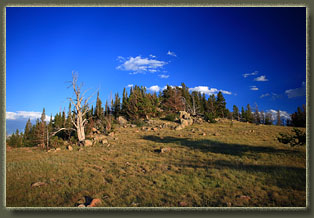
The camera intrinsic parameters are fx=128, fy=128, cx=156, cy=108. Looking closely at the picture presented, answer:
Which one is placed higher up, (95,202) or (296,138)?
(296,138)

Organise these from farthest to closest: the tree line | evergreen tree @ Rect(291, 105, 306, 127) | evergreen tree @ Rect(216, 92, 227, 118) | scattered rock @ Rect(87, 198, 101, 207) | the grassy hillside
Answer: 1. evergreen tree @ Rect(216, 92, 227, 118)
2. the tree line
3. evergreen tree @ Rect(291, 105, 306, 127)
4. the grassy hillside
5. scattered rock @ Rect(87, 198, 101, 207)

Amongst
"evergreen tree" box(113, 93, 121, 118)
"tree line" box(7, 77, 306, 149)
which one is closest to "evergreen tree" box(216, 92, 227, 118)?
"tree line" box(7, 77, 306, 149)

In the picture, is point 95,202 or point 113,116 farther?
point 113,116

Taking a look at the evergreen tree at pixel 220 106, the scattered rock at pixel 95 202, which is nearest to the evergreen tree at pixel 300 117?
the scattered rock at pixel 95 202

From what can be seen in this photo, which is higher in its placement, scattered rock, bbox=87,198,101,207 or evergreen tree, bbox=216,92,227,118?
evergreen tree, bbox=216,92,227,118

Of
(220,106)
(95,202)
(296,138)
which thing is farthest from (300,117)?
(220,106)

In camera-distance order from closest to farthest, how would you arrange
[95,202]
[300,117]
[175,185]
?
[95,202]
[300,117]
[175,185]

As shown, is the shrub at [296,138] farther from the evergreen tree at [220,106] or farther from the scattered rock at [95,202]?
the evergreen tree at [220,106]

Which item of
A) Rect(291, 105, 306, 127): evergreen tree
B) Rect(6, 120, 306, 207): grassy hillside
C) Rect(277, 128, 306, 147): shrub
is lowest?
Rect(6, 120, 306, 207): grassy hillside

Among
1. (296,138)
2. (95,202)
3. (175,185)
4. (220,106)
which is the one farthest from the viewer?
(220,106)

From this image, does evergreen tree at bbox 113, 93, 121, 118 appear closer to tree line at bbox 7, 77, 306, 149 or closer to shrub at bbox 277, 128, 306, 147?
tree line at bbox 7, 77, 306, 149

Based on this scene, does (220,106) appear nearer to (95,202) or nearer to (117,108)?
(117,108)

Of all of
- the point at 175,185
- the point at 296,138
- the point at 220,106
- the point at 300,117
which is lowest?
the point at 175,185

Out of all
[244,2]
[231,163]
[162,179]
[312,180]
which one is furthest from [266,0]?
[162,179]
